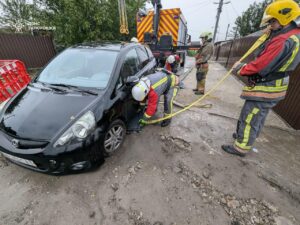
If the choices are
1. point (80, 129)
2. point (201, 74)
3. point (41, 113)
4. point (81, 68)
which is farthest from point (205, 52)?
point (41, 113)

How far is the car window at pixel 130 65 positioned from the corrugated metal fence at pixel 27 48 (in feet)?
25.1

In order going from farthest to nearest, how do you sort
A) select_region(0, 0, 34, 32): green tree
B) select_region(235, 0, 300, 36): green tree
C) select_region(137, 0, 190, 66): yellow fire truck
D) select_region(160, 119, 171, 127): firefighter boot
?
select_region(235, 0, 300, 36): green tree, select_region(0, 0, 34, 32): green tree, select_region(137, 0, 190, 66): yellow fire truck, select_region(160, 119, 171, 127): firefighter boot

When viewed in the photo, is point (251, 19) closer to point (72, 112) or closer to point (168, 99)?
point (168, 99)

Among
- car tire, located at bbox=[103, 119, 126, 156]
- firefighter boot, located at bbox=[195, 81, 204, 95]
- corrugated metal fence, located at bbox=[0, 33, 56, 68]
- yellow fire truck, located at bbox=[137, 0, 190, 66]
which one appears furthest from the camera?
corrugated metal fence, located at bbox=[0, 33, 56, 68]

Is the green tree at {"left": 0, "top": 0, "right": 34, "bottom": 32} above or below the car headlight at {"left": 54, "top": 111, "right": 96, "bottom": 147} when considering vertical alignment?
above

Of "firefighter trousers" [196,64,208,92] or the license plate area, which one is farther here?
"firefighter trousers" [196,64,208,92]

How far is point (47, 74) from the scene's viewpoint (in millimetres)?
2492

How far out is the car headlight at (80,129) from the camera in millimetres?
1642

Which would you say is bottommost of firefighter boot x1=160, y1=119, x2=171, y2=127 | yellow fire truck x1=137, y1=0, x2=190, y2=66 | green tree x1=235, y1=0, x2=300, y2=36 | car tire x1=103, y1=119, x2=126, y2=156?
firefighter boot x1=160, y1=119, x2=171, y2=127

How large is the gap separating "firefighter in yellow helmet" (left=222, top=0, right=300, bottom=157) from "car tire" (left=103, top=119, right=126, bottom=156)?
72.3 inches

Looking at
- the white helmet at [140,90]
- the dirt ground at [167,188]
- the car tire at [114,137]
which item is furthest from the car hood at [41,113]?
the dirt ground at [167,188]

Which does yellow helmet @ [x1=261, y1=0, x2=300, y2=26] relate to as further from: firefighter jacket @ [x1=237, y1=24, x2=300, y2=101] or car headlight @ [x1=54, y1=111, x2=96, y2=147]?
car headlight @ [x1=54, y1=111, x2=96, y2=147]

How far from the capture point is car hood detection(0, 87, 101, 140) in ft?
5.52

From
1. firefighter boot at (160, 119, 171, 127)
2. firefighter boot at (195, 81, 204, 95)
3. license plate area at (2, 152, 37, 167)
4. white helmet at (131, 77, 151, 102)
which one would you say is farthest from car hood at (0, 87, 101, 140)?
firefighter boot at (195, 81, 204, 95)
